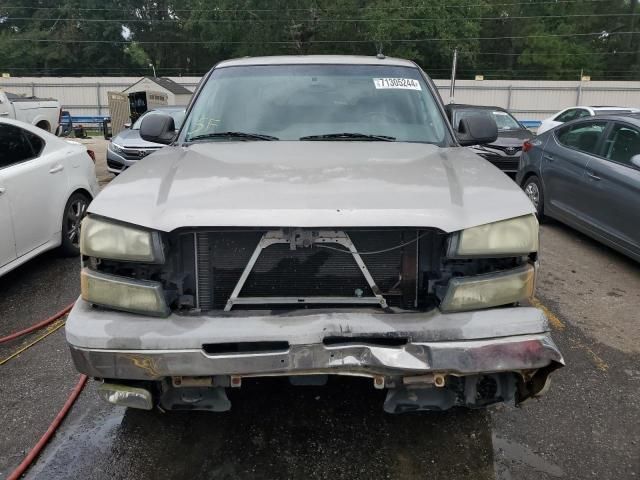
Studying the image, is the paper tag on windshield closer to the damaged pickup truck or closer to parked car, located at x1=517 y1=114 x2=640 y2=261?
the damaged pickup truck

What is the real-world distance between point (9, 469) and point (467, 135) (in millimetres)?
3306

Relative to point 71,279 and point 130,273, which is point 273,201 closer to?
point 130,273

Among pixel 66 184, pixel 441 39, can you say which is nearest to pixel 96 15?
pixel 441 39

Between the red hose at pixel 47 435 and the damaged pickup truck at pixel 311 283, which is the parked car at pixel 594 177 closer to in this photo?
the damaged pickup truck at pixel 311 283

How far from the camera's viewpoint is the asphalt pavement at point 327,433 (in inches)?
107

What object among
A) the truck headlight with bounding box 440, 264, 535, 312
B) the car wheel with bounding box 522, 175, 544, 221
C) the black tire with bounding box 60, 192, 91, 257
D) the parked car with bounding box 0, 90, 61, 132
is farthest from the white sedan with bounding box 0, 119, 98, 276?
the parked car with bounding box 0, 90, 61, 132

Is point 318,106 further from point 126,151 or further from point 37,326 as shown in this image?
point 126,151

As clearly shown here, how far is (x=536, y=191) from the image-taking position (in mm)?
7641

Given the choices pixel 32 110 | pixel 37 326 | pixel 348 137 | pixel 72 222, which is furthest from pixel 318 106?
pixel 32 110

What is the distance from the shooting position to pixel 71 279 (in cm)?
540

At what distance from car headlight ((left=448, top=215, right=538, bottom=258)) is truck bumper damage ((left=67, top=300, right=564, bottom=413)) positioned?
0.25m

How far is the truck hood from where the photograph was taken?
2.33 m

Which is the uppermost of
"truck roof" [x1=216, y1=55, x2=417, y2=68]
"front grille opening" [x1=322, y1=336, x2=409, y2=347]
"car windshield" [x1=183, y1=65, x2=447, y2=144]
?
"truck roof" [x1=216, y1=55, x2=417, y2=68]

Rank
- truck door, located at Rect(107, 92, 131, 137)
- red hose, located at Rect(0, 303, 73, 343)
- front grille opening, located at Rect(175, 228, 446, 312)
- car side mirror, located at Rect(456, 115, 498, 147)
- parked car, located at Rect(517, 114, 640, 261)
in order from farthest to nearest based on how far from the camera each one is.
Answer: truck door, located at Rect(107, 92, 131, 137) → parked car, located at Rect(517, 114, 640, 261) → red hose, located at Rect(0, 303, 73, 343) → car side mirror, located at Rect(456, 115, 498, 147) → front grille opening, located at Rect(175, 228, 446, 312)
